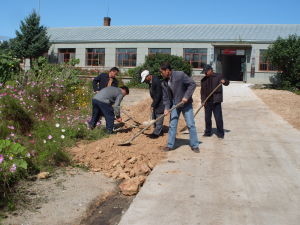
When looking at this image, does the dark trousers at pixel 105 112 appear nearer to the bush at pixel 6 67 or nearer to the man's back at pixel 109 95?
the man's back at pixel 109 95

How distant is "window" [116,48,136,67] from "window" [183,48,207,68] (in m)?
4.70

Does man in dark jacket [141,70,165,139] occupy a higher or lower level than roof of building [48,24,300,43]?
lower

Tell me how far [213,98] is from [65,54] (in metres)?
27.7

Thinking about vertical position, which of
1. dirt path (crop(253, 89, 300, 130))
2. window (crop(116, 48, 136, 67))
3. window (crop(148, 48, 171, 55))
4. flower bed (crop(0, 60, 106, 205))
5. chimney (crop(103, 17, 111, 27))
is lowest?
dirt path (crop(253, 89, 300, 130))

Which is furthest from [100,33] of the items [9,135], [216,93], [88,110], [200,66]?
[9,135]

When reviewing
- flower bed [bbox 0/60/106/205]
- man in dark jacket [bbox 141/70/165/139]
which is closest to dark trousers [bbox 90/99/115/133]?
flower bed [bbox 0/60/106/205]

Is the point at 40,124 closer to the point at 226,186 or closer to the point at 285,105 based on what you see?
the point at 226,186

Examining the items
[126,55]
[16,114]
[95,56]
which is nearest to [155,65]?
[126,55]

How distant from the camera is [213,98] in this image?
7996mm

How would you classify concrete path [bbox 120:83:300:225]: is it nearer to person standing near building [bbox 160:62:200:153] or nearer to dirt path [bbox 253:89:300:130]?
person standing near building [bbox 160:62:200:153]

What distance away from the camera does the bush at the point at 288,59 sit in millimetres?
21453

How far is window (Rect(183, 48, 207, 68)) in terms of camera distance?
28.2 metres

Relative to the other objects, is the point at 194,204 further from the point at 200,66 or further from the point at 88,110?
the point at 200,66

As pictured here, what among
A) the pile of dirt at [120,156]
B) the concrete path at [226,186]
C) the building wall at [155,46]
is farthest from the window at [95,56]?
the pile of dirt at [120,156]
